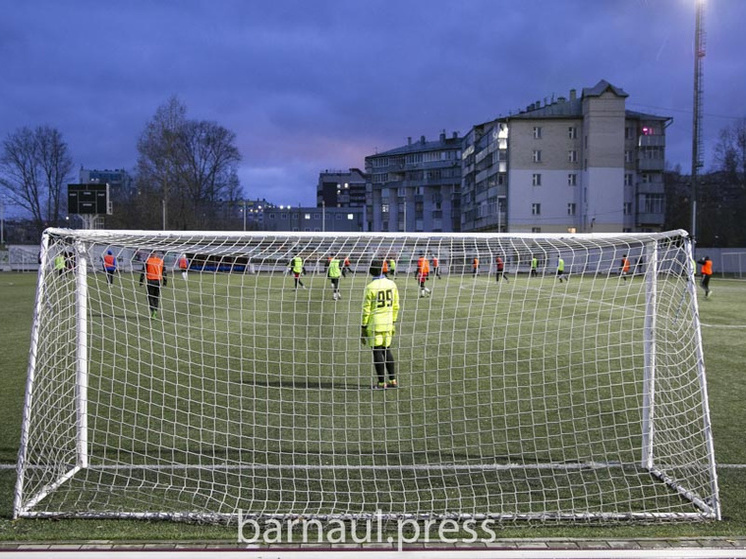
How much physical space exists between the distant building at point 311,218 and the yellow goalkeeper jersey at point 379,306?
294 ft

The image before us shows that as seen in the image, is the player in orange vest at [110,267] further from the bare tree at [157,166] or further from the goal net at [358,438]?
the bare tree at [157,166]

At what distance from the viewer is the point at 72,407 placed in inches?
214

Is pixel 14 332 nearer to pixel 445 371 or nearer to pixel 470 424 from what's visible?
pixel 445 371

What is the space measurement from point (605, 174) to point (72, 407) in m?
57.3

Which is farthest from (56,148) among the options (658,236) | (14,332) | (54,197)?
(658,236)

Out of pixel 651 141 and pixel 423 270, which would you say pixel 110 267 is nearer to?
pixel 423 270

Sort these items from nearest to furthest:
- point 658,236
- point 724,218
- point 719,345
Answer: point 658,236 → point 719,345 → point 724,218

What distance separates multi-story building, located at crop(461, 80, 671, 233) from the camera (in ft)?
184

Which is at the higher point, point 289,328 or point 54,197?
point 54,197

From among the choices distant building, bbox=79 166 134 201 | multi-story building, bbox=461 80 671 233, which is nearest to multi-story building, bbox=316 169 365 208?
distant building, bbox=79 166 134 201

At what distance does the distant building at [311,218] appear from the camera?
102m

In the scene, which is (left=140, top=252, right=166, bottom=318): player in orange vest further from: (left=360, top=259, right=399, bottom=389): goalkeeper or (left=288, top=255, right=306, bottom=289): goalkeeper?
(left=360, top=259, right=399, bottom=389): goalkeeper

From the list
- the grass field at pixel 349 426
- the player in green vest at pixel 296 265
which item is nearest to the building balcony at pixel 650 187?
the grass field at pixel 349 426

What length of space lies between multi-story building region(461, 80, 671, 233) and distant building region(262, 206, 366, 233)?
144ft
